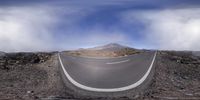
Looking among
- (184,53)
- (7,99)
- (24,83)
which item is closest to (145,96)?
(7,99)

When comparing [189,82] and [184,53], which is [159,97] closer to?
[189,82]

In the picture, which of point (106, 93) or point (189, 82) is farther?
point (189, 82)

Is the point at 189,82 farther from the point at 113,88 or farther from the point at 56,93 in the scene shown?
the point at 56,93

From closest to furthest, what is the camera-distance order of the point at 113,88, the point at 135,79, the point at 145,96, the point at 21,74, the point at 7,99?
the point at 7,99 < the point at 145,96 < the point at 113,88 < the point at 135,79 < the point at 21,74

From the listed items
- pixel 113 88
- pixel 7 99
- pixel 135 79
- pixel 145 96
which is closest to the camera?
pixel 7 99

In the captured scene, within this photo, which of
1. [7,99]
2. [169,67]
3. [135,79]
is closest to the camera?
[7,99]

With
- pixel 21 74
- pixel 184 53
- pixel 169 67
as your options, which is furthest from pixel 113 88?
pixel 184 53

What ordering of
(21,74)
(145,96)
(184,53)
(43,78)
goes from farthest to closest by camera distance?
(184,53) → (21,74) → (43,78) → (145,96)

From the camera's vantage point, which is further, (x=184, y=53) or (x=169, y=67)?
(x=184, y=53)

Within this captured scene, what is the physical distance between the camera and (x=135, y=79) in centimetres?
2177

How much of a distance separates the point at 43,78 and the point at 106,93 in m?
7.49

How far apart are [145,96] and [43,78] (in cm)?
836

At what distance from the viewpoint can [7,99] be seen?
15.9m

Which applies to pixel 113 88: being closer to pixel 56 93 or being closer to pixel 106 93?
pixel 106 93
